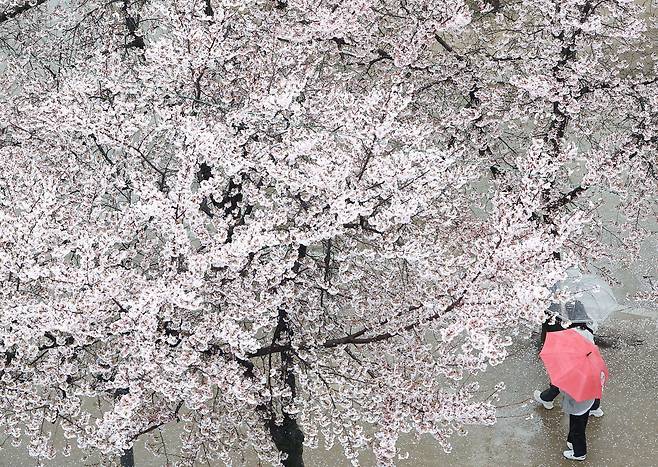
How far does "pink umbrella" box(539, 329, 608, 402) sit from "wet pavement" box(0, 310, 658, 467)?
786 millimetres

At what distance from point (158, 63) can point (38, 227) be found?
177 centimetres

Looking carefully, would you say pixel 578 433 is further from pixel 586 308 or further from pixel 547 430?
pixel 586 308

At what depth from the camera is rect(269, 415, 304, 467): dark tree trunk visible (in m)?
6.53

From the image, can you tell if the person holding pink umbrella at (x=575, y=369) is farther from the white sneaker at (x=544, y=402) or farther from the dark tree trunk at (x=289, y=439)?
the dark tree trunk at (x=289, y=439)

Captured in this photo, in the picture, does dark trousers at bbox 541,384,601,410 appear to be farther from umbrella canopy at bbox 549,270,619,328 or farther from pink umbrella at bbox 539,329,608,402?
pink umbrella at bbox 539,329,608,402

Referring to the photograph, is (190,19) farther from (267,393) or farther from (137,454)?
(137,454)

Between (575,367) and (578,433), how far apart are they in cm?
99

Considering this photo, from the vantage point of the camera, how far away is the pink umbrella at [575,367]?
6930 mm

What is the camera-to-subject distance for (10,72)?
9.02 meters

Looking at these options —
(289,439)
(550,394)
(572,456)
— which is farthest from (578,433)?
(289,439)

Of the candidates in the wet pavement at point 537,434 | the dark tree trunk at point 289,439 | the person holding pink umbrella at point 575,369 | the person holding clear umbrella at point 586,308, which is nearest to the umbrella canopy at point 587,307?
the person holding clear umbrella at point 586,308

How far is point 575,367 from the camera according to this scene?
6949mm

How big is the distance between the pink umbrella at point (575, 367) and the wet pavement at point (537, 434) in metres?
0.79

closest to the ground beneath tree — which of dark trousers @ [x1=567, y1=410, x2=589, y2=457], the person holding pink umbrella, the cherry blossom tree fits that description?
dark trousers @ [x1=567, y1=410, x2=589, y2=457]
